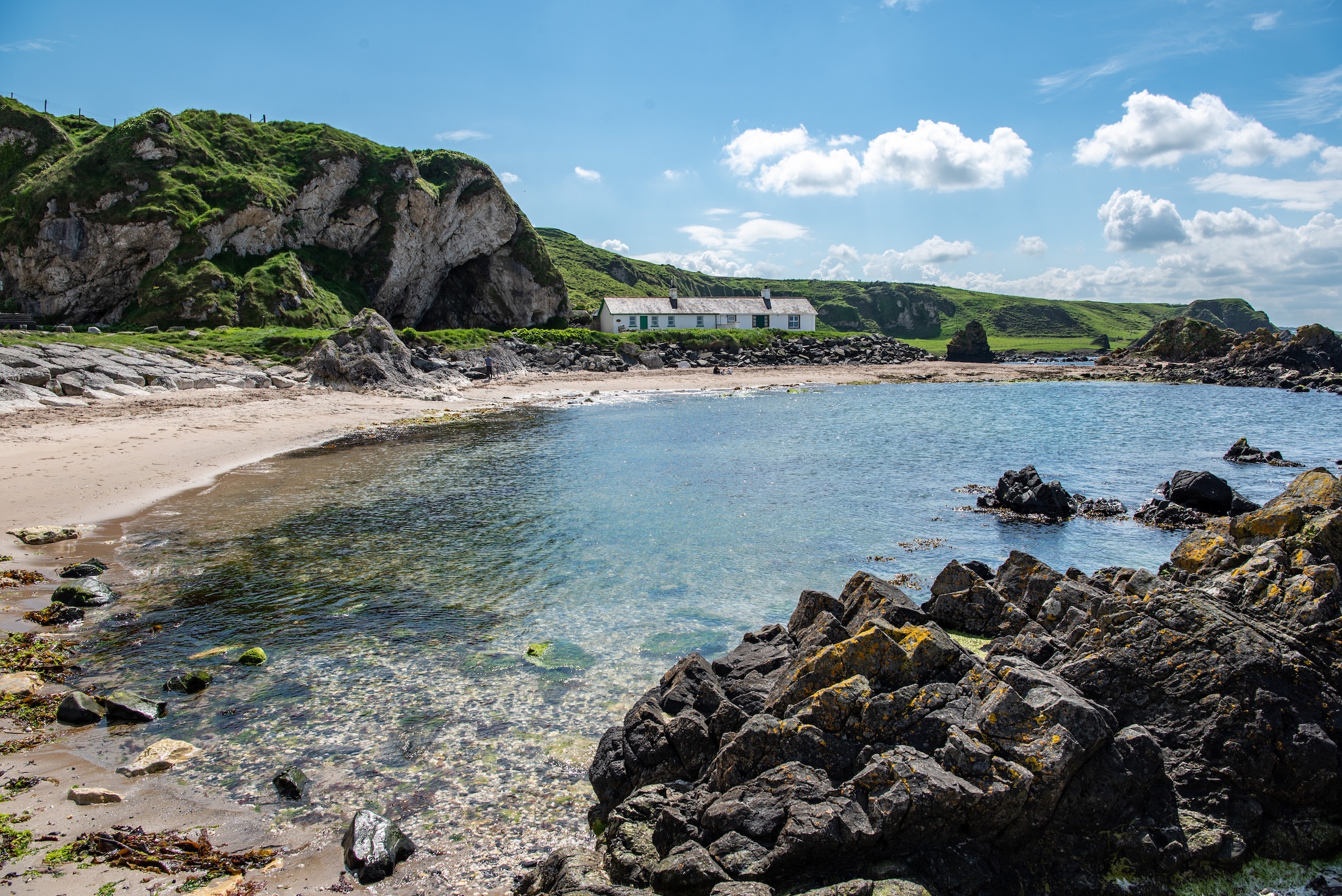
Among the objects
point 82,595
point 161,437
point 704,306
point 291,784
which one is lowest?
point 291,784

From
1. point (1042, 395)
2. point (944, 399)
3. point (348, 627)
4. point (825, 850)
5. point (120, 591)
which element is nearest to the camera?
point (825, 850)

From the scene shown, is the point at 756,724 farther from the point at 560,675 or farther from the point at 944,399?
the point at 944,399

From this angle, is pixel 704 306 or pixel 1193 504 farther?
pixel 704 306

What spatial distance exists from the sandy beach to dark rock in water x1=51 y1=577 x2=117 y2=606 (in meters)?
0.57

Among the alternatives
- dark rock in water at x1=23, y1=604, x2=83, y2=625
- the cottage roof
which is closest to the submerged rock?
dark rock in water at x1=23, y1=604, x2=83, y2=625

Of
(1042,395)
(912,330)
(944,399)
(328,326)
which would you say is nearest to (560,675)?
(944,399)

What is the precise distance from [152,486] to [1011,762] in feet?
83.2

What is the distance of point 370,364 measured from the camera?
48.6 meters

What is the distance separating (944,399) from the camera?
196 feet

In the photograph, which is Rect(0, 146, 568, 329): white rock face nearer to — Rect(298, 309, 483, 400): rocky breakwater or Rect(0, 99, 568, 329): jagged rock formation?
Rect(0, 99, 568, 329): jagged rock formation

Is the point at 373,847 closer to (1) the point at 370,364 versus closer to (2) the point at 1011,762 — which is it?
(2) the point at 1011,762

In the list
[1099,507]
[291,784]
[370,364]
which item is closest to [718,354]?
[370,364]

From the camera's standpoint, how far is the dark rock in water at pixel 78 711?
884 cm

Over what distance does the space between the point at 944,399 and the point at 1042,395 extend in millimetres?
11694
